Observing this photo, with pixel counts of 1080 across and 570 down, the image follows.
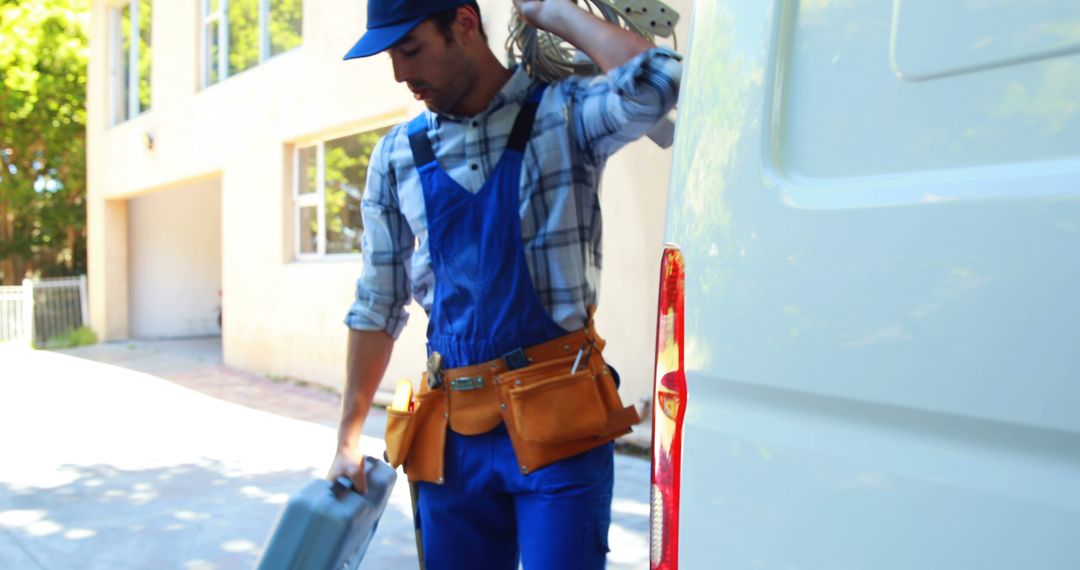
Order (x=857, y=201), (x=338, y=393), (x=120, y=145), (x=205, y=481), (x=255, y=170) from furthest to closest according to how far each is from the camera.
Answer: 1. (x=120, y=145)
2. (x=255, y=170)
3. (x=338, y=393)
4. (x=205, y=481)
5. (x=857, y=201)

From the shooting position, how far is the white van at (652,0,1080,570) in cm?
99

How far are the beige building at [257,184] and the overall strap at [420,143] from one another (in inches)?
149

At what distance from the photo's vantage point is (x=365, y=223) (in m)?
2.16

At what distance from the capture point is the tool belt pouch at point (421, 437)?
1994 mm

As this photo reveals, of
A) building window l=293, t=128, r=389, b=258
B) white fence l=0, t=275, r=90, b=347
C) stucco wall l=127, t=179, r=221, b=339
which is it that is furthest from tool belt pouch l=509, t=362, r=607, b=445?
white fence l=0, t=275, r=90, b=347

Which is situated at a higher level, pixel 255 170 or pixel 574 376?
pixel 255 170

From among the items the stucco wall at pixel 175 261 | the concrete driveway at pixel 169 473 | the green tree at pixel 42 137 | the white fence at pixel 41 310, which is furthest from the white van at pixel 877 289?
the green tree at pixel 42 137

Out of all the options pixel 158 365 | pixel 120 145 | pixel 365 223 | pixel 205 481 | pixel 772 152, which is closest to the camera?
pixel 772 152

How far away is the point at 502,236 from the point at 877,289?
0.95m

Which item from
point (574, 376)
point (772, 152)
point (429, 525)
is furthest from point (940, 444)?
point (429, 525)

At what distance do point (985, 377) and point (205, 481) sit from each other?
539 cm

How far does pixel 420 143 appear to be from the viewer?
6.68ft

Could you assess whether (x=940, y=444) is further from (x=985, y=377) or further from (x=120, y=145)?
(x=120, y=145)

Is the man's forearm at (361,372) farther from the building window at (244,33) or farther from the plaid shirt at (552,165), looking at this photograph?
the building window at (244,33)
